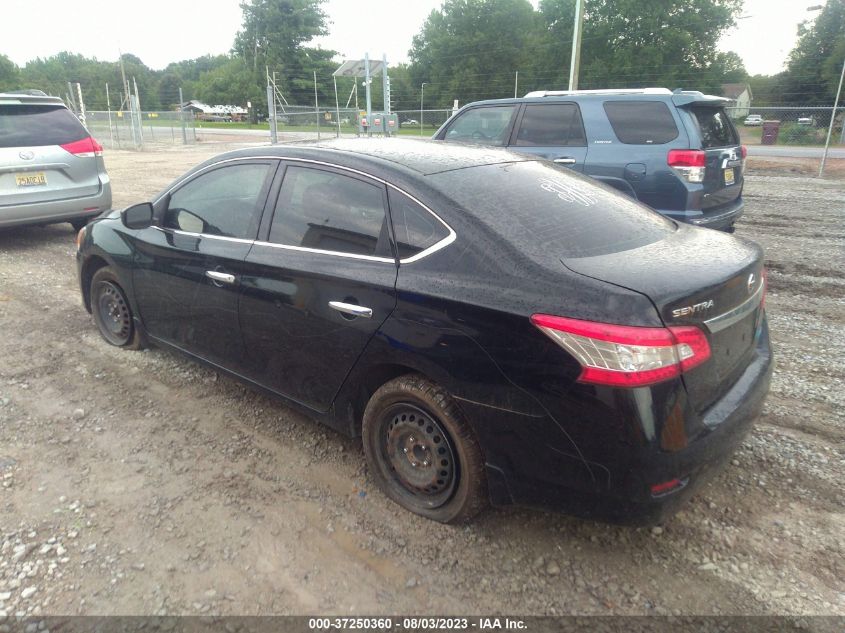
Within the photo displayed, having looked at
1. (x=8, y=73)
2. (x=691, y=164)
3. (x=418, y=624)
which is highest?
(x=8, y=73)

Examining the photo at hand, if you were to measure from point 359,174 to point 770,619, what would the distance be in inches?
99.3

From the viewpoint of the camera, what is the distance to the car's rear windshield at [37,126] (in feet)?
23.5

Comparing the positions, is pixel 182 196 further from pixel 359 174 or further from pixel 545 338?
pixel 545 338

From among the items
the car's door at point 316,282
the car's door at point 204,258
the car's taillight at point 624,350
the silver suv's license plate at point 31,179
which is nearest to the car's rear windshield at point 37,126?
the silver suv's license plate at point 31,179

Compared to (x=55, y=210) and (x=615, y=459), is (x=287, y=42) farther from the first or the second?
(x=615, y=459)

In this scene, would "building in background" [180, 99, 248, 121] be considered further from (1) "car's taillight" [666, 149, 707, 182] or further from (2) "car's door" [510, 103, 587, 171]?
(1) "car's taillight" [666, 149, 707, 182]

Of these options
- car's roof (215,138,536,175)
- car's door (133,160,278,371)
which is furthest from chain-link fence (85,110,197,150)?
car's roof (215,138,536,175)

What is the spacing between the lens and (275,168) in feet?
11.0

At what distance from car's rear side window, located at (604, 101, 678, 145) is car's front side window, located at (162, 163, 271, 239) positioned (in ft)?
14.9

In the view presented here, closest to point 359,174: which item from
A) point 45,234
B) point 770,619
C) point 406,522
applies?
point 406,522

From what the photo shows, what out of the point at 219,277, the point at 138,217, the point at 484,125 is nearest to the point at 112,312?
the point at 138,217

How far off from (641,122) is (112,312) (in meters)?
5.46

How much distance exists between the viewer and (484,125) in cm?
800

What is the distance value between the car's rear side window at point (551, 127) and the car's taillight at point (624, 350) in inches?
205
